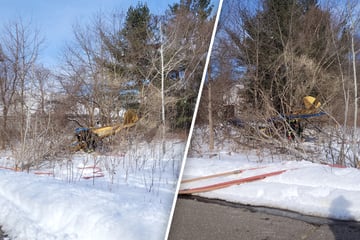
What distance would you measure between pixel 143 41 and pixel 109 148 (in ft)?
3.86

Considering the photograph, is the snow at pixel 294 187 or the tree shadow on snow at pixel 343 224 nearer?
the tree shadow on snow at pixel 343 224

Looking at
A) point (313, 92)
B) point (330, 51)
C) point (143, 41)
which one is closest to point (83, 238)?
point (143, 41)

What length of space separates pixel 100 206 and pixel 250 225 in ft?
2.62

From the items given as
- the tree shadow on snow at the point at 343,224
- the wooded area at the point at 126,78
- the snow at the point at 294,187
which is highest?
the wooded area at the point at 126,78

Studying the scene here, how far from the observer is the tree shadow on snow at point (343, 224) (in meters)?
1.12

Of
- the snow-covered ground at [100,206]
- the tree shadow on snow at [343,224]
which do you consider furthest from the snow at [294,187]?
the snow-covered ground at [100,206]

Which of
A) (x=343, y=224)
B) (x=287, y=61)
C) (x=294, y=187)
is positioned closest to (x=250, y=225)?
(x=343, y=224)

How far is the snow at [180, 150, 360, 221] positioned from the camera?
1.40 m

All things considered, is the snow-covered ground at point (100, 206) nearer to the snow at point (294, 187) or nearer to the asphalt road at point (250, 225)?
the asphalt road at point (250, 225)

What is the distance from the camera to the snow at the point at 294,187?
1400 millimetres

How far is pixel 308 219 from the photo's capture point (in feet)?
4.23

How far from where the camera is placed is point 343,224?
1.22 m

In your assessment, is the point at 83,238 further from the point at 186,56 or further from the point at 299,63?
the point at 299,63

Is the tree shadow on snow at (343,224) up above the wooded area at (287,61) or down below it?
below
